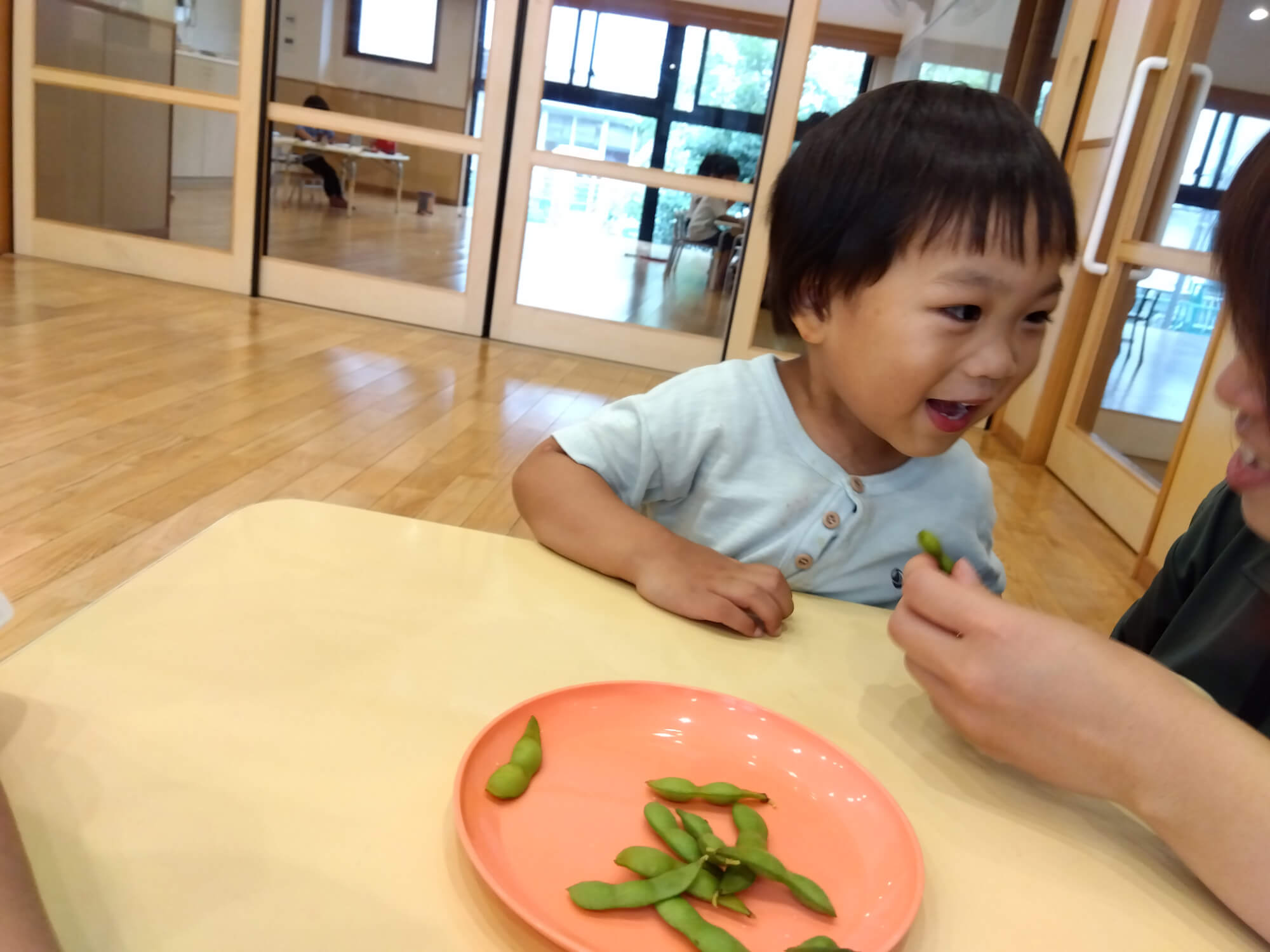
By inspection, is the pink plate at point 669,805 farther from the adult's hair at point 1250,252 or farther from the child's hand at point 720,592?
the adult's hair at point 1250,252

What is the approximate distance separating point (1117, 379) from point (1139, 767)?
8.79 feet

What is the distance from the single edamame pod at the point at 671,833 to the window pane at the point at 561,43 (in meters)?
3.52

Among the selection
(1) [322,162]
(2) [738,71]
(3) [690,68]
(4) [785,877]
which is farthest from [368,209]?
(4) [785,877]

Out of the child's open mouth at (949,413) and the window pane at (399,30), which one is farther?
the window pane at (399,30)

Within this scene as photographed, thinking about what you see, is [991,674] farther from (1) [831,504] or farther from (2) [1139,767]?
(1) [831,504]

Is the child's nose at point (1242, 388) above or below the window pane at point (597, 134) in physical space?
below

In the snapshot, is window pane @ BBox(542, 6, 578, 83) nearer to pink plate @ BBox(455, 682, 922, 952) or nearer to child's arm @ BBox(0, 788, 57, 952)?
pink plate @ BBox(455, 682, 922, 952)

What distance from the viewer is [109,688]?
43 cm

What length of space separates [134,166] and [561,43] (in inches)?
79.1

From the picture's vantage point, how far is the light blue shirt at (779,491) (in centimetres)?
87

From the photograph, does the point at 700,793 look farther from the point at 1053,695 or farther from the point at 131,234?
the point at 131,234

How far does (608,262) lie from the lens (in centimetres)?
378

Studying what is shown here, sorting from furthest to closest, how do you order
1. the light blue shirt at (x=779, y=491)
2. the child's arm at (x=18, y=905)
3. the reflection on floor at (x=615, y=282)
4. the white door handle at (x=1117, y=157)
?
the reflection on floor at (x=615, y=282)
the white door handle at (x=1117, y=157)
the light blue shirt at (x=779, y=491)
the child's arm at (x=18, y=905)

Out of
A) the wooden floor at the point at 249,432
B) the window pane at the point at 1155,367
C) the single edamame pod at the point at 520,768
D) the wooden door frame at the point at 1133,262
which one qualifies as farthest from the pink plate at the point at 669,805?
the window pane at the point at 1155,367
